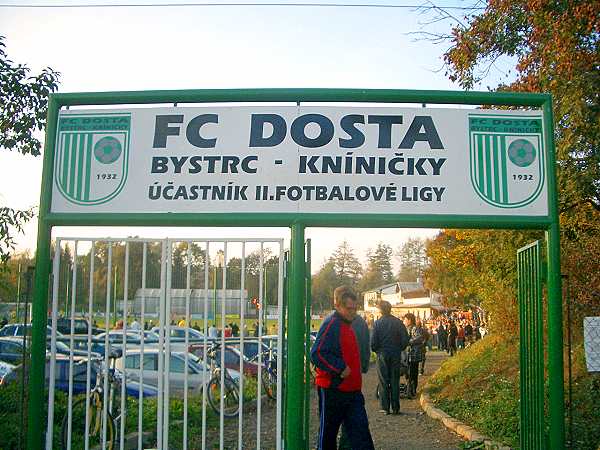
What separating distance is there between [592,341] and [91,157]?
4.70 meters

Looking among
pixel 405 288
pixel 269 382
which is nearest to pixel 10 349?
pixel 269 382

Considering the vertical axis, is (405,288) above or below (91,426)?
above

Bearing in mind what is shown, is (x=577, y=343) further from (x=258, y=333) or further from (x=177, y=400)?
(x=258, y=333)

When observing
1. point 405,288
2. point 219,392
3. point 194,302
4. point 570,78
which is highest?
point 570,78

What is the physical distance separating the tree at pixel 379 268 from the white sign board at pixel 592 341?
85140 millimetres

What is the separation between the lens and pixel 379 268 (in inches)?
3679

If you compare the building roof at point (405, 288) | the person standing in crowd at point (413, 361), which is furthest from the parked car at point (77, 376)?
the building roof at point (405, 288)

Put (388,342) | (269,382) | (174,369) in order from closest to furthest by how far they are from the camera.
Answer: (174,369) < (269,382) < (388,342)

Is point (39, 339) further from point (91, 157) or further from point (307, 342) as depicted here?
point (307, 342)

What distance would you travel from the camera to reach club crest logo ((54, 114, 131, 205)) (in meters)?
5.75

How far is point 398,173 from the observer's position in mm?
5641

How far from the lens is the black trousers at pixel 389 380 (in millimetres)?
10625

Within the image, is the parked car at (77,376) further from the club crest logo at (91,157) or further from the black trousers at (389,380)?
the black trousers at (389,380)

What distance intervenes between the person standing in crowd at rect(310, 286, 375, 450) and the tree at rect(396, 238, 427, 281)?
76.2m
